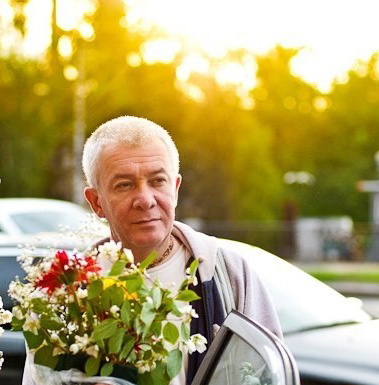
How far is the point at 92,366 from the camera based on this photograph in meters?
2.04

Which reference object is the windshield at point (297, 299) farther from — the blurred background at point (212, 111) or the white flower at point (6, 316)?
the blurred background at point (212, 111)

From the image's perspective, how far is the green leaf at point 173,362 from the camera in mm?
2102

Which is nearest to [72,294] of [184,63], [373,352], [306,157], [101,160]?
[101,160]

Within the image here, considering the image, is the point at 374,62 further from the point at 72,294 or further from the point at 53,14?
the point at 72,294

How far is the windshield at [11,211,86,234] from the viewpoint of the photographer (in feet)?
36.2

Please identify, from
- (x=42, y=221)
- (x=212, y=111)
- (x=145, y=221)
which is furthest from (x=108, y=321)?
(x=212, y=111)

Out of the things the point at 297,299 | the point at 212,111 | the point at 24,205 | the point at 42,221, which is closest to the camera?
the point at 297,299

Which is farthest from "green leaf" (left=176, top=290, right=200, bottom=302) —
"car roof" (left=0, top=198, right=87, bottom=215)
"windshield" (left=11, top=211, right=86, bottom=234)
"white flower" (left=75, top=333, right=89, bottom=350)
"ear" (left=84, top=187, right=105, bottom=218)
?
"car roof" (left=0, top=198, right=87, bottom=215)

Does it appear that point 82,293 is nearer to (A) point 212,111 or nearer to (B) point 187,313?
(B) point 187,313

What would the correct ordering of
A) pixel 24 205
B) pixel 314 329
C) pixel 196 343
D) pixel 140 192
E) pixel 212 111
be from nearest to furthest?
pixel 196 343
pixel 140 192
pixel 314 329
pixel 24 205
pixel 212 111

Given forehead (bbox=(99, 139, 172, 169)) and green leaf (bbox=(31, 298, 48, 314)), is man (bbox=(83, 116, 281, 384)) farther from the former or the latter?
green leaf (bbox=(31, 298, 48, 314))

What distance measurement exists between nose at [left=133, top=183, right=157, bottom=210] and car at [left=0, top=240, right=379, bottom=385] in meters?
2.03

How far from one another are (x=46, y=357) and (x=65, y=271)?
0.18 metres

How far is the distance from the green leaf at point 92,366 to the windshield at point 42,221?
895cm
